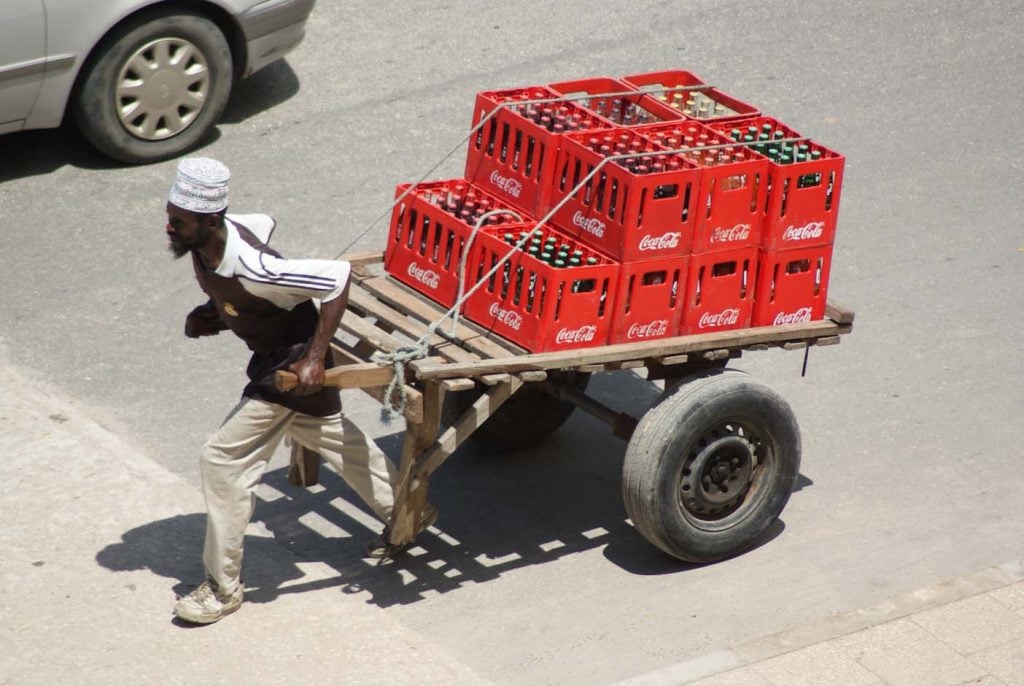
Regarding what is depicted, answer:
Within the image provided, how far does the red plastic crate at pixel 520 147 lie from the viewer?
6.19m

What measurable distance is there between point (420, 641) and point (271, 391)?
1.09 m

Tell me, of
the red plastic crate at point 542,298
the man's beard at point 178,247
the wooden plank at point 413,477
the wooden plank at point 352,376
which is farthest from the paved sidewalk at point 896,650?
the man's beard at point 178,247

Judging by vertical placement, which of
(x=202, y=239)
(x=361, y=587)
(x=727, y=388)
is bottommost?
(x=361, y=587)

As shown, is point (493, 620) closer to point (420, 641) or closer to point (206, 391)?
point (420, 641)

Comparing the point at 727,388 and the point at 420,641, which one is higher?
the point at 727,388

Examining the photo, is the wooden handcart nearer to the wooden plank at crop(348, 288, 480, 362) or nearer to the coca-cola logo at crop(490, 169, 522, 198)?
the wooden plank at crop(348, 288, 480, 362)

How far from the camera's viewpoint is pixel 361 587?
6.16 m

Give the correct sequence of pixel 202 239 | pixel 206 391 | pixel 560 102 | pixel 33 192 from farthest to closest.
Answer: pixel 33 192
pixel 206 391
pixel 560 102
pixel 202 239

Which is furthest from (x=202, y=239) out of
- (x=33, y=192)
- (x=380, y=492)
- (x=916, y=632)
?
(x=33, y=192)

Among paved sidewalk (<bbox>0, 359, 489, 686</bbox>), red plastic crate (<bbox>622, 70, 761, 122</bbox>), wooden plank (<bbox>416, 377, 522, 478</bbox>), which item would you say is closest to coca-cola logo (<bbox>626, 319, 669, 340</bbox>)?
wooden plank (<bbox>416, 377, 522, 478</bbox>)

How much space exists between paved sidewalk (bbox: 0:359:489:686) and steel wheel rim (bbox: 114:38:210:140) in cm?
274

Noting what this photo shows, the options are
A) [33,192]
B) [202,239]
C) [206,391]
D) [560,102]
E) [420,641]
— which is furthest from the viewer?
[33,192]

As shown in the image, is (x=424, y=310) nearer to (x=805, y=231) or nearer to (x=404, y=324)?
(x=404, y=324)

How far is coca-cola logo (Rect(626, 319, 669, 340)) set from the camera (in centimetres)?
599
